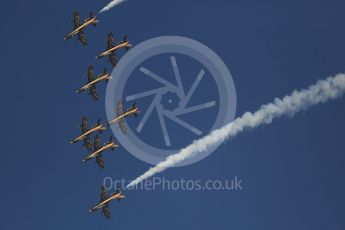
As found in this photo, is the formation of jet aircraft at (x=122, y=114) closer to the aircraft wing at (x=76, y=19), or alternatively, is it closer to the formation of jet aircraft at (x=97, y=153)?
the formation of jet aircraft at (x=97, y=153)

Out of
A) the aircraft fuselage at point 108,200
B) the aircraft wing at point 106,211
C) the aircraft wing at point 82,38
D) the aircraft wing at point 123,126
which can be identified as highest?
the aircraft wing at point 82,38

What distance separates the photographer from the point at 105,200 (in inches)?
5167

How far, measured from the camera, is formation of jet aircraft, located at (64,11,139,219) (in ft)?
430

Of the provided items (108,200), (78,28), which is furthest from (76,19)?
→ (108,200)

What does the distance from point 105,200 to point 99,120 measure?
11.9 metres

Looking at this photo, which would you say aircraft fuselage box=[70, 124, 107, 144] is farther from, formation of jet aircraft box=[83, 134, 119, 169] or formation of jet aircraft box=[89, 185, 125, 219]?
formation of jet aircraft box=[89, 185, 125, 219]

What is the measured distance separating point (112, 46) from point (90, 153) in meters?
16.2

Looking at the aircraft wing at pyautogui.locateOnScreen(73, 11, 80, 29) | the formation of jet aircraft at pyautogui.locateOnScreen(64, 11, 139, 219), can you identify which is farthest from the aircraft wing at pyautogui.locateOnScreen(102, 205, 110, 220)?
the aircraft wing at pyautogui.locateOnScreen(73, 11, 80, 29)

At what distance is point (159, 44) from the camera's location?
13338 cm

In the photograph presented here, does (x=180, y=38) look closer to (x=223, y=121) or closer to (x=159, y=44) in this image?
(x=159, y=44)

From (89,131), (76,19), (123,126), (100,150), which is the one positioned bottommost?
(100,150)

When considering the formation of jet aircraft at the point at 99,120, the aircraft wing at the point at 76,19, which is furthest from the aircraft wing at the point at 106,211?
the aircraft wing at the point at 76,19

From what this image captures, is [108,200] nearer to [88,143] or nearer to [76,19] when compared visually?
[88,143]

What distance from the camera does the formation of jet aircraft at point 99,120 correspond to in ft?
430
